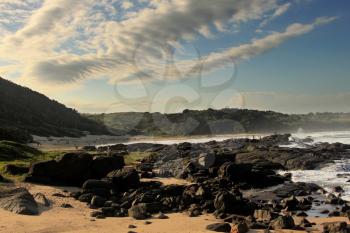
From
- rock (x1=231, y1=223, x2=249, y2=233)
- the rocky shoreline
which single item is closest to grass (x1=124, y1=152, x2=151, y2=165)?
the rocky shoreline

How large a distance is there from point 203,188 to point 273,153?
25.9 m

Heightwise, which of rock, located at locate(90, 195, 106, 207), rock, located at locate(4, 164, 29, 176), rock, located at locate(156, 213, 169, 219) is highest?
rock, located at locate(4, 164, 29, 176)

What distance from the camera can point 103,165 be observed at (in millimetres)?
36438

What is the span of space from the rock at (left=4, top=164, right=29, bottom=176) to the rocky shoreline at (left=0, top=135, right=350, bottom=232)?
75.7 inches

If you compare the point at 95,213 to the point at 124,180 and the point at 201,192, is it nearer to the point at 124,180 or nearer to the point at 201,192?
the point at 201,192

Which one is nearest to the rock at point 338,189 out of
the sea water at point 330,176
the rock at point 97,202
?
the sea water at point 330,176

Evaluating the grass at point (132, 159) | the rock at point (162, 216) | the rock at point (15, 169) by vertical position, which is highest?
the rock at point (15, 169)

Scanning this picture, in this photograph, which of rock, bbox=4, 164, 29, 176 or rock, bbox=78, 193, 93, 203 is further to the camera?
rock, bbox=4, 164, 29, 176

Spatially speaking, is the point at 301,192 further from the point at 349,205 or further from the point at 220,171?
the point at 220,171

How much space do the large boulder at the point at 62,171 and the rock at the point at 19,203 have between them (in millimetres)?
7454

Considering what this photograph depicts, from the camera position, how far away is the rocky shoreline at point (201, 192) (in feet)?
74.6

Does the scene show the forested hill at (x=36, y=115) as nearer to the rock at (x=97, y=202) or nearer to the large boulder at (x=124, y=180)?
the large boulder at (x=124, y=180)

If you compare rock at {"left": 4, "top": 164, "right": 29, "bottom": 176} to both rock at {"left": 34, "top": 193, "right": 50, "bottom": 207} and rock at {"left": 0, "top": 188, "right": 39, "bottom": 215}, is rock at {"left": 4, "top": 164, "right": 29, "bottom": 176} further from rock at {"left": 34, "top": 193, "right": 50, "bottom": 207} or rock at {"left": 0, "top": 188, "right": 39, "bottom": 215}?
rock at {"left": 0, "top": 188, "right": 39, "bottom": 215}

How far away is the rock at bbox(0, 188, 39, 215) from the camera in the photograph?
22328mm
